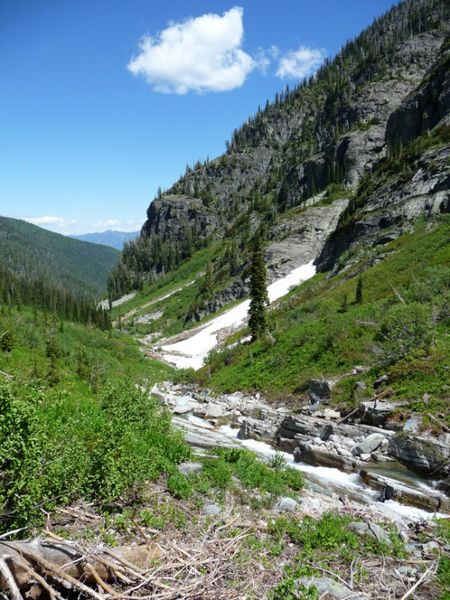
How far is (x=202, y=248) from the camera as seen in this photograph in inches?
7077

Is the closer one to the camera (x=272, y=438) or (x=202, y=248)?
(x=272, y=438)

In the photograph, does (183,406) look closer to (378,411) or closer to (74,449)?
(378,411)

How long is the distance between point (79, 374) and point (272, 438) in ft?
40.4

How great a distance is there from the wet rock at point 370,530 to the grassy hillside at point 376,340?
25.1 ft

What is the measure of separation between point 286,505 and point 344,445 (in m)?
7.21

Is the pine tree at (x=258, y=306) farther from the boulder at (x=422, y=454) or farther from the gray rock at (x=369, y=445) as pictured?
the boulder at (x=422, y=454)

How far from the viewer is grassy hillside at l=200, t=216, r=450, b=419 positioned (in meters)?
19.9

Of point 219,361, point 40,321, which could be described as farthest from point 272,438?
point 40,321

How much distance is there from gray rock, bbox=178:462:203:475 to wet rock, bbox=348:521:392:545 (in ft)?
13.8

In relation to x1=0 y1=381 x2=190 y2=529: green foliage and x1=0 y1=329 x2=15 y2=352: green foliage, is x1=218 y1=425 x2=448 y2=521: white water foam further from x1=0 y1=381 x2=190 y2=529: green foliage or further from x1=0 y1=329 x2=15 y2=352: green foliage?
x1=0 y1=329 x2=15 y2=352: green foliage

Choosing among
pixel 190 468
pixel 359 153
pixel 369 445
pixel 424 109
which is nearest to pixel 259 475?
pixel 190 468

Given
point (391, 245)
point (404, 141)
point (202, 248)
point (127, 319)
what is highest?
point (404, 141)

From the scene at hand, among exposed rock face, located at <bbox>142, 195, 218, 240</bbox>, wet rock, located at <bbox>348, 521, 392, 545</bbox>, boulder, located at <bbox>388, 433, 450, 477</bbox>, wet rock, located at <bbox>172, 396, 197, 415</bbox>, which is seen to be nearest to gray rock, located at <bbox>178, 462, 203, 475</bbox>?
wet rock, located at <bbox>348, 521, 392, 545</bbox>

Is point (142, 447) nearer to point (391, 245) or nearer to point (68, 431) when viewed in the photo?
point (68, 431)
